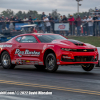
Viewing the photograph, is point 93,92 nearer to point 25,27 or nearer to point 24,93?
point 24,93

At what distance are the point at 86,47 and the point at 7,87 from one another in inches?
164

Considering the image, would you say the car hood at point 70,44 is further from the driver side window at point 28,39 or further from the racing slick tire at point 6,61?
the racing slick tire at point 6,61

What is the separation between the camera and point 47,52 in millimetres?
11398

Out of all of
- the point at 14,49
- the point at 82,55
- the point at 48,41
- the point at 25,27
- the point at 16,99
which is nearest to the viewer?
the point at 16,99

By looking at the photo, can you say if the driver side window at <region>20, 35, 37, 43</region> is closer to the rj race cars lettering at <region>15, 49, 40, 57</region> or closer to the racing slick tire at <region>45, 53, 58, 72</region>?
the rj race cars lettering at <region>15, 49, 40, 57</region>

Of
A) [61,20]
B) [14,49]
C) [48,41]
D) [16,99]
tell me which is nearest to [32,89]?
[16,99]

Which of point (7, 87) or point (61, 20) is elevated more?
point (61, 20)

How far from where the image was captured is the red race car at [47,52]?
10.8 metres

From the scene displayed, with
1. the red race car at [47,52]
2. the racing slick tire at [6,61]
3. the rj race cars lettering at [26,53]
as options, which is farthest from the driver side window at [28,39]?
the racing slick tire at [6,61]

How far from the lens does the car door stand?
1164cm

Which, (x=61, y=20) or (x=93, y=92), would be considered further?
(x=61, y=20)

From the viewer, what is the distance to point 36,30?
29.0 metres

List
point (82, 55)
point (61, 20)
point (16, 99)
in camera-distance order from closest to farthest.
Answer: point (16, 99)
point (82, 55)
point (61, 20)

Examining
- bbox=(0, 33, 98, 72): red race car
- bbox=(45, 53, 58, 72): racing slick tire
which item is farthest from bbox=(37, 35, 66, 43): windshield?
bbox=(45, 53, 58, 72): racing slick tire
